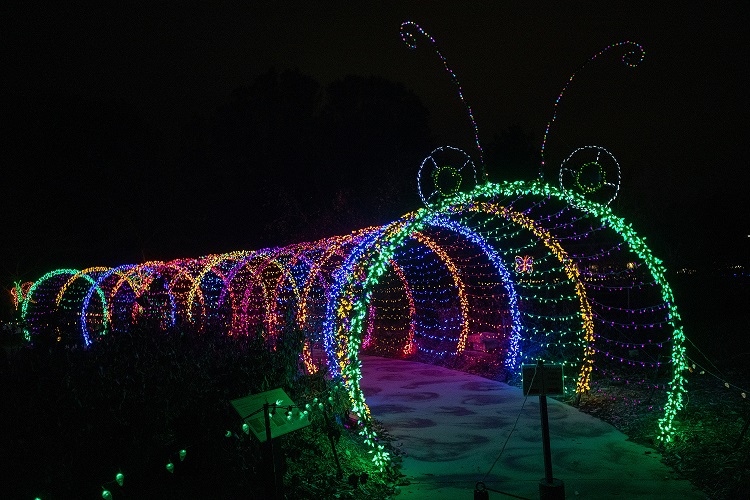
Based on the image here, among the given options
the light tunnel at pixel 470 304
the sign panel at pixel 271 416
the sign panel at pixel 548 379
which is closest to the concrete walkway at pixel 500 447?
the light tunnel at pixel 470 304

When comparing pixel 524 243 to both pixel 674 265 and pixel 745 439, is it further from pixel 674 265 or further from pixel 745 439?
pixel 745 439

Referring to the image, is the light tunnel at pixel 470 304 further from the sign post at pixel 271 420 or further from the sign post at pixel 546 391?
the sign post at pixel 546 391

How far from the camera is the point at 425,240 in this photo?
11.5 metres

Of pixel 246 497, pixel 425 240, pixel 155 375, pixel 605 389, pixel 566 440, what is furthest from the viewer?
pixel 425 240

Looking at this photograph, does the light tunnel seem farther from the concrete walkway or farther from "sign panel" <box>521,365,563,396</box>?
"sign panel" <box>521,365,563,396</box>

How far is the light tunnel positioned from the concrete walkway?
23.1 inches

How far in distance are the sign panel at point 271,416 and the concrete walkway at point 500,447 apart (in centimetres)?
144

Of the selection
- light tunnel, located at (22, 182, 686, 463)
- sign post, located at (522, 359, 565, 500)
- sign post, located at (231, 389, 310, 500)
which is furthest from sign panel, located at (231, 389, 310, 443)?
sign post, located at (522, 359, 565, 500)

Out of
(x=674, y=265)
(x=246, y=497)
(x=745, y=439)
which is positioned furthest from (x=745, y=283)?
(x=246, y=497)

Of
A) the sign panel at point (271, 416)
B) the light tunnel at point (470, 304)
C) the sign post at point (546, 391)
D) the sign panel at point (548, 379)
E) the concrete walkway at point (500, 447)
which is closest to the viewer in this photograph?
the sign panel at point (271, 416)

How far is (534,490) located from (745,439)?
7.71ft

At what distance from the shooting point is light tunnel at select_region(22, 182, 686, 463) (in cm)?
665

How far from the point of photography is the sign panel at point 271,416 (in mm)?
4383

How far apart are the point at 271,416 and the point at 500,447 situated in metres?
3.12
